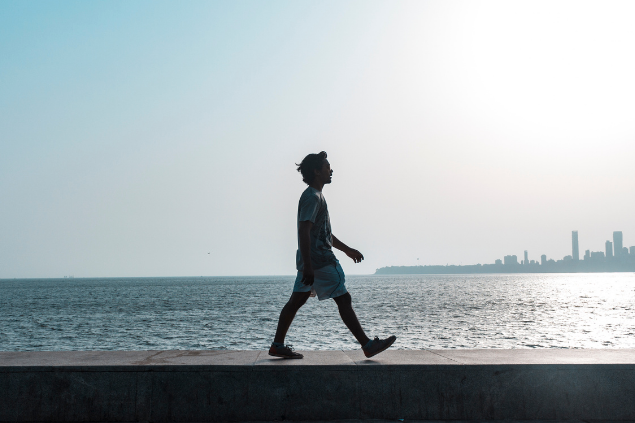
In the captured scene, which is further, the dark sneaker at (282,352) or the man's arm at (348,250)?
the man's arm at (348,250)

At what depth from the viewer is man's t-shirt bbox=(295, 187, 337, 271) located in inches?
193

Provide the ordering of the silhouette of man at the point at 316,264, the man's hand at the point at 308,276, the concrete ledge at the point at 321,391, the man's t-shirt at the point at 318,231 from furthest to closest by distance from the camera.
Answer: the man's t-shirt at the point at 318,231, the silhouette of man at the point at 316,264, the man's hand at the point at 308,276, the concrete ledge at the point at 321,391

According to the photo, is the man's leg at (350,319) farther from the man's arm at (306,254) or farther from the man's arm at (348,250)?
the man's arm at (348,250)

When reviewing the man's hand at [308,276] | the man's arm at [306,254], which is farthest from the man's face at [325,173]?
the man's hand at [308,276]

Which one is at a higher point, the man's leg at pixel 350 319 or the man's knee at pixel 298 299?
the man's knee at pixel 298 299

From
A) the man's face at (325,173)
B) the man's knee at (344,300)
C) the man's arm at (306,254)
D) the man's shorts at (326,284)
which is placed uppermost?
the man's face at (325,173)

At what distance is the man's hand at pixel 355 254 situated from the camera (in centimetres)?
540

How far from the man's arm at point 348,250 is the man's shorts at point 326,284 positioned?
45 cm

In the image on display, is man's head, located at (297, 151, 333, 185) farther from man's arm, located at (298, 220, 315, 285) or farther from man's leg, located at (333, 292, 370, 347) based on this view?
man's leg, located at (333, 292, 370, 347)

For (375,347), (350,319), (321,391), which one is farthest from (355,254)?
(321,391)

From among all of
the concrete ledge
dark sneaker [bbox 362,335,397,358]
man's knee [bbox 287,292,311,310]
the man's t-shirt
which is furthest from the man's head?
the concrete ledge

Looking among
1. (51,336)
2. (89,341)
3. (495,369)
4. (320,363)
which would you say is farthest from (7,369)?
(51,336)

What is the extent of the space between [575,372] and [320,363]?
198 centimetres

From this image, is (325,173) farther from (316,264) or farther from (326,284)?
(326,284)
